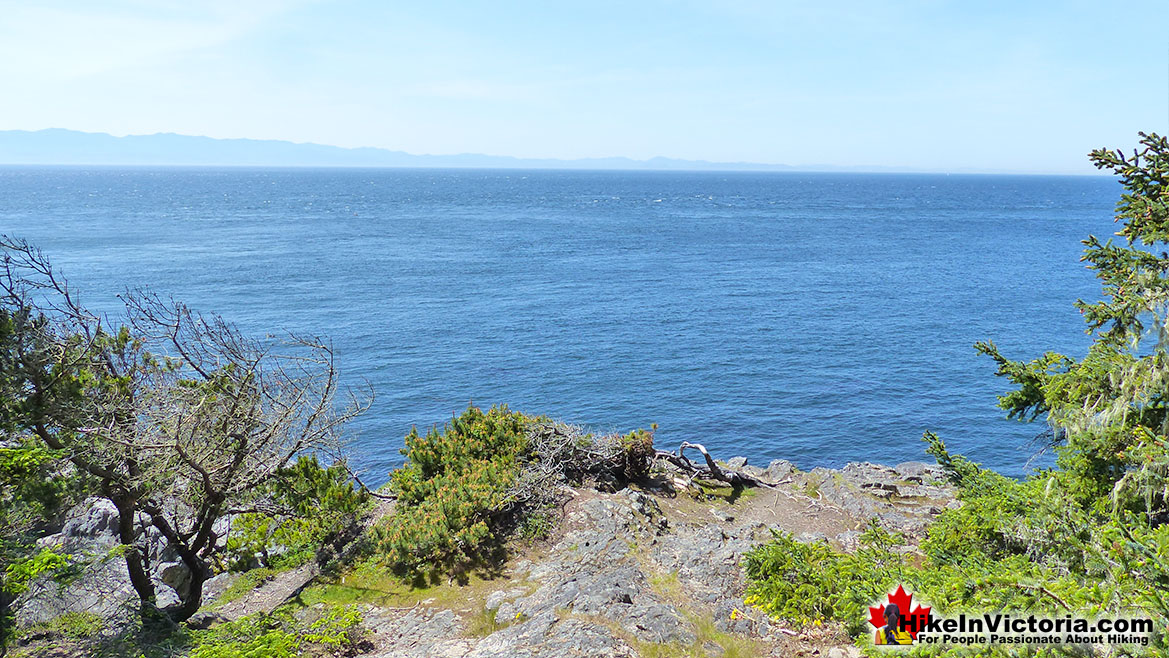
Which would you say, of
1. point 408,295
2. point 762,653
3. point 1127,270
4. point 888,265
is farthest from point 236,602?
point 888,265

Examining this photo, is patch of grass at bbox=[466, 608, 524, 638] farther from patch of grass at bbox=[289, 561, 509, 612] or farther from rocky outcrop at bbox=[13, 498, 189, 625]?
rocky outcrop at bbox=[13, 498, 189, 625]

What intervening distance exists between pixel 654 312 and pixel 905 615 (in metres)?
46.3

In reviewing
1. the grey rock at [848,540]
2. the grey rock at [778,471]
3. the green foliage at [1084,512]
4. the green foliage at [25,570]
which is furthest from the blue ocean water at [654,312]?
the green foliage at [25,570]

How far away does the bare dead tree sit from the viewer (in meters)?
11.2

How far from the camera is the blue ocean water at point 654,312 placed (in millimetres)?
35188

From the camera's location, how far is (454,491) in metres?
15.8

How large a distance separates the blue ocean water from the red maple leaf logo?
15.0 m

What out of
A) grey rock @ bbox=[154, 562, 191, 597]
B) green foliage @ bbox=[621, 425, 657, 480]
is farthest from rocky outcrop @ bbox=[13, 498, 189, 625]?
green foliage @ bbox=[621, 425, 657, 480]

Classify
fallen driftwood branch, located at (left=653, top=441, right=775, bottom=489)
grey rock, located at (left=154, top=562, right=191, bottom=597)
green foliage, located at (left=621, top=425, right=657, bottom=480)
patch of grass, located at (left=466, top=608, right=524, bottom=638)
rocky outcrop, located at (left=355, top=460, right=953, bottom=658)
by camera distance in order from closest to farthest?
1. rocky outcrop, located at (left=355, top=460, right=953, bottom=658)
2. patch of grass, located at (left=466, top=608, right=524, bottom=638)
3. grey rock, located at (left=154, top=562, right=191, bottom=597)
4. green foliage, located at (left=621, top=425, right=657, bottom=480)
5. fallen driftwood branch, located at (left=653, top=441, right=775, bottom=489)

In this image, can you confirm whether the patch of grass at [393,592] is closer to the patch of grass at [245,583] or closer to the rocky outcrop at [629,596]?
the rocky outcrop at [629,596]

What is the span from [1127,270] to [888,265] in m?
72.4

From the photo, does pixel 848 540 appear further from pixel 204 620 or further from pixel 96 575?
pixel 96 575

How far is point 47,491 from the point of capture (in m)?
10.4

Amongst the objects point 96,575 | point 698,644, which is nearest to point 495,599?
point 698,644
